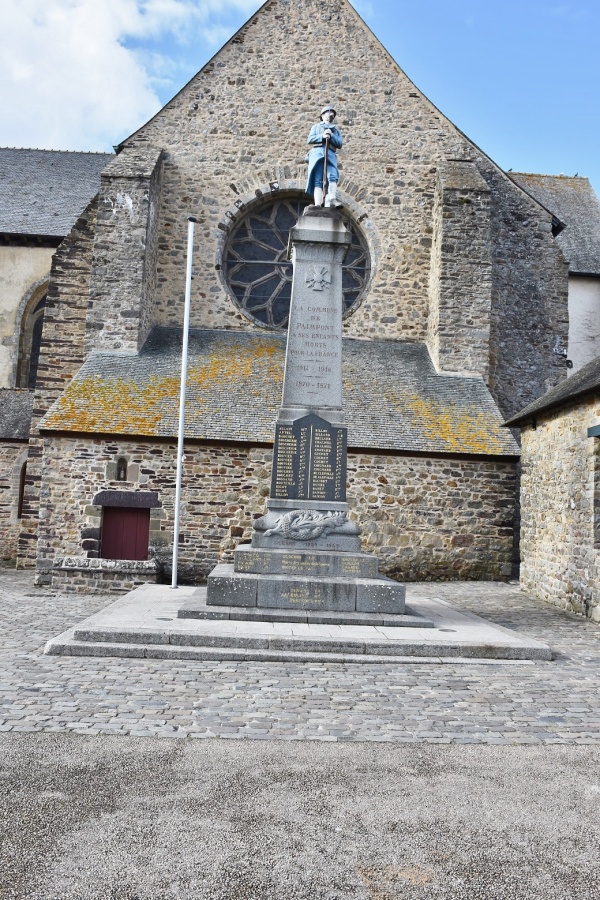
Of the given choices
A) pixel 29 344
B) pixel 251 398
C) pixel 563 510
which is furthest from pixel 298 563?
pixel 29 344

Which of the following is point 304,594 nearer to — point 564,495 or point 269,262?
point 564,495

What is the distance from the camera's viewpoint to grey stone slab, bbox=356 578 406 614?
800 cm

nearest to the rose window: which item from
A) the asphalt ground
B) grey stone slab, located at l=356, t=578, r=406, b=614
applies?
grey stone slab, located at l=356, t=578, r=406, b=614

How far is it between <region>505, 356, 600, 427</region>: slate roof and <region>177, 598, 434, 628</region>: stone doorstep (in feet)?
14.7

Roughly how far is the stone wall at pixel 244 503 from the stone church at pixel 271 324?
0.04 m

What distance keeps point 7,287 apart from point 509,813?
64.5ft

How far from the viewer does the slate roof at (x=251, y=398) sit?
530 inches

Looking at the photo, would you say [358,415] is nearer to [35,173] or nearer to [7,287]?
[7,287]

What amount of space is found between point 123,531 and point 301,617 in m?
6.73

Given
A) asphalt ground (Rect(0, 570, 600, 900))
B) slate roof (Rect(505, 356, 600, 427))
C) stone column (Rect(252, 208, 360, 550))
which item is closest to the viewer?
asphalt ground (Rect(0, 570, 600, 900))

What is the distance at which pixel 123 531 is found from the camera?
13586mm

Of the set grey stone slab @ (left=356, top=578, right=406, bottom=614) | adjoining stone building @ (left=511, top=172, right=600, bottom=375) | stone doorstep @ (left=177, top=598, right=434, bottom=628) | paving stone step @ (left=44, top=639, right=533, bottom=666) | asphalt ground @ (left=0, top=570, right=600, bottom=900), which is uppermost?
adjoining stone building @ (left=511, top=172, right=600, bottom=375)

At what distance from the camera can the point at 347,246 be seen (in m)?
9.38

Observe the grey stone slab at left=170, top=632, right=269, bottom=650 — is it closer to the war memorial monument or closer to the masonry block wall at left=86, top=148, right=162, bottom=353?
the war memorial monument
